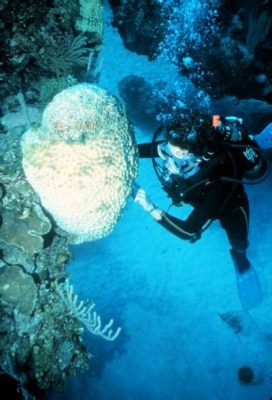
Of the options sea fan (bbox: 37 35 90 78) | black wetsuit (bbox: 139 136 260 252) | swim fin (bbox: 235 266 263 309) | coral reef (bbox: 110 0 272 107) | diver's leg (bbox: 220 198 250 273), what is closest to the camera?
black wetsuit (bbox: 139 136 260 252)

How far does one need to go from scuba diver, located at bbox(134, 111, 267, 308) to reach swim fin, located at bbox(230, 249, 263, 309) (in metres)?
1.63

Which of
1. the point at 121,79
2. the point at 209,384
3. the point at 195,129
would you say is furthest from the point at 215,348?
the point at 121,79

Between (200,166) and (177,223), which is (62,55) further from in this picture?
(177,223)

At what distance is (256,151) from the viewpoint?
3971 mm

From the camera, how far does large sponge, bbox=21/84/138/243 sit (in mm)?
2773

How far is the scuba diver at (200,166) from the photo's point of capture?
350 cm

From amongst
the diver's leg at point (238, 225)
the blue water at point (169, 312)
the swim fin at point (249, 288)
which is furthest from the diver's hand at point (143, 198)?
the blue water at point (169, 312)

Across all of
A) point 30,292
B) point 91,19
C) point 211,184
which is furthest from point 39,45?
point 30,292

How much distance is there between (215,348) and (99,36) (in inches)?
221

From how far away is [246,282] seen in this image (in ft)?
18.7

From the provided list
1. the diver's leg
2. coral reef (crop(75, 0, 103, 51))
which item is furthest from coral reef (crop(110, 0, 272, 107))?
the diver's leg

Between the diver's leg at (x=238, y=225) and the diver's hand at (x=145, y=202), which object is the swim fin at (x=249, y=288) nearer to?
the diver's leg at (x=238, y=225)

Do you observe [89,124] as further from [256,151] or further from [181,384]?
[181,384]

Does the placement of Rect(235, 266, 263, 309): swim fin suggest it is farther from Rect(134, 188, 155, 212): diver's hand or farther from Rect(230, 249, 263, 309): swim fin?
Rect(134, 188, 155, 212): diver's hand
